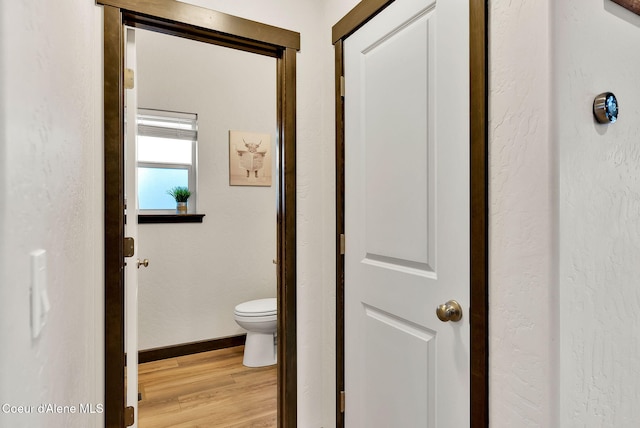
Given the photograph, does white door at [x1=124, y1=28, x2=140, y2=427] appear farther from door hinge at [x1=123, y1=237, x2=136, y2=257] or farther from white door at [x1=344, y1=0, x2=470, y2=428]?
white door at [x1=344, y1=0, x2=470, y2=428]

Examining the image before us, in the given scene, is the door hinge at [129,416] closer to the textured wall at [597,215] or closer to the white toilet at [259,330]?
the white toilet at [259,330]

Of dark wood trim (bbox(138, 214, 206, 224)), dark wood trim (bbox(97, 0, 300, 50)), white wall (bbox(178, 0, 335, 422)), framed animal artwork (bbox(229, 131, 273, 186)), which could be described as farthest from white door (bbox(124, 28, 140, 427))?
framed animal artwork (bbox(229, 131, 273, 186))

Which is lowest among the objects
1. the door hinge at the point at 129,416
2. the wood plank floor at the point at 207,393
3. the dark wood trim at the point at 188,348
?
the wood plank floor at the point at 207,393

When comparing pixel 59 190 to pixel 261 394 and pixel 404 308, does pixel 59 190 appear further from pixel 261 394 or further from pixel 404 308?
→ pixel 261 394

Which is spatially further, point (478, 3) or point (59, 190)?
point (478, 3)

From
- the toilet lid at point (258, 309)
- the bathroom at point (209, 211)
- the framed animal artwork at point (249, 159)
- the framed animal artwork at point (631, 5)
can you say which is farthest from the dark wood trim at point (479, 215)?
the framed animal artwork at point (249, 159)

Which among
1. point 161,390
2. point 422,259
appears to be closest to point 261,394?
point 161,390

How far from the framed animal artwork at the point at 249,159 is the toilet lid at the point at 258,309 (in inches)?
39.4

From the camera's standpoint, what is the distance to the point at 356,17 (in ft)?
5.16

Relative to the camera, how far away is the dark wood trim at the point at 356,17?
1.44 m

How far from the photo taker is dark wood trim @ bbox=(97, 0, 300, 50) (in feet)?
4.83

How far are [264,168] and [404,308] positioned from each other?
218 cm

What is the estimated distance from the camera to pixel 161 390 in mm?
2395

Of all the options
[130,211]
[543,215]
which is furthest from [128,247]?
[543,215]
